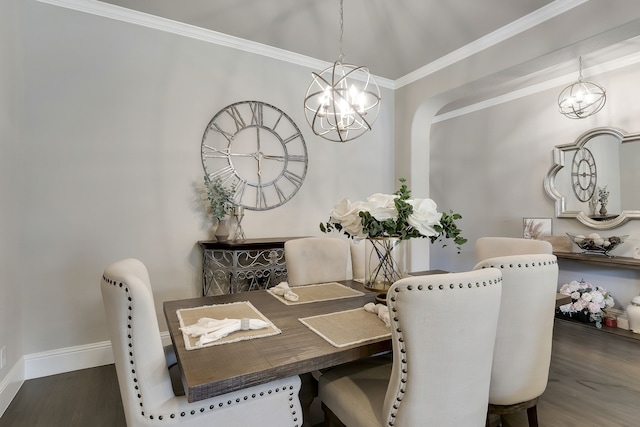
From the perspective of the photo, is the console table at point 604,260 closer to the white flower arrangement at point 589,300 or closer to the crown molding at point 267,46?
the white flower arrangement at point 589,300

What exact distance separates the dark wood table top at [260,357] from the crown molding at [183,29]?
2.54 m

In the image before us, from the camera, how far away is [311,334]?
1291 millimetres

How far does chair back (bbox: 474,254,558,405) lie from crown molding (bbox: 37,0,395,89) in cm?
291

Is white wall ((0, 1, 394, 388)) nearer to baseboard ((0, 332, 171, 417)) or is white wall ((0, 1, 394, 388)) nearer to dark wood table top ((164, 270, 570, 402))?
baseboard ((0, 332, 171, 417))

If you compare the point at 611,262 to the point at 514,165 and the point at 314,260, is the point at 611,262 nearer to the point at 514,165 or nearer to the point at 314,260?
the point at 514,165

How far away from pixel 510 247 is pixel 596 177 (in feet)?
7.17

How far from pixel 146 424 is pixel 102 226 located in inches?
80.0

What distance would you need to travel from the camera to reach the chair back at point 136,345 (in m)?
1.01

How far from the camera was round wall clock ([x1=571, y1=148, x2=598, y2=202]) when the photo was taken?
3.69 m

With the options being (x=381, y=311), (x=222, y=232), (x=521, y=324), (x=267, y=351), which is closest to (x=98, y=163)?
(x=222, y=232)

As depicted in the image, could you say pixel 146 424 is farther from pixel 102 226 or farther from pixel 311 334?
pixel 102 226

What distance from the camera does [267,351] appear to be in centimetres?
112

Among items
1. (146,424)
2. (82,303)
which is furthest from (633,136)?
(82,303)

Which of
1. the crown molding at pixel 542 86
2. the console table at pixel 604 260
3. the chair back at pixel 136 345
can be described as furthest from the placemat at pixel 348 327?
the crown molding at pixel 542 86
